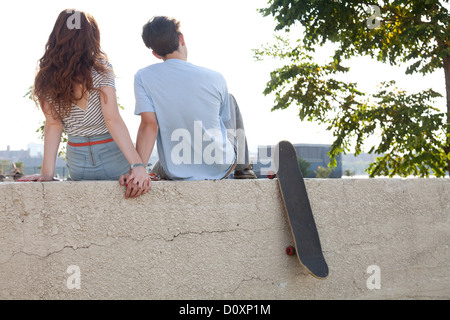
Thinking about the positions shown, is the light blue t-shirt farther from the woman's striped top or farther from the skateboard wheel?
the skateboard wheel

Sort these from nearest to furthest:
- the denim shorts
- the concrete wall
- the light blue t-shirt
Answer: the concrete wall, the denim shorts, the light blue t-shirt

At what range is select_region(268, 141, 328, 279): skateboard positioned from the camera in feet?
9.32

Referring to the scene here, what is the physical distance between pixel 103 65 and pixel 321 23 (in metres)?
7.38

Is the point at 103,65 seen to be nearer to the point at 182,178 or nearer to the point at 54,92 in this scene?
the point at 54,92

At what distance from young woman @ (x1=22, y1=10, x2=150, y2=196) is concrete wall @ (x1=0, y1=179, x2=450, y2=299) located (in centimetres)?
21

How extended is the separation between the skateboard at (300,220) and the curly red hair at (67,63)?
1.22 metres

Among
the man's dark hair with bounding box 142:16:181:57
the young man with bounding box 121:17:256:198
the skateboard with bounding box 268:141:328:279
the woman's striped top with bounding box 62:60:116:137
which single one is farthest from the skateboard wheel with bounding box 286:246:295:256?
the man's dark hair with bounding box 142:16:181:57

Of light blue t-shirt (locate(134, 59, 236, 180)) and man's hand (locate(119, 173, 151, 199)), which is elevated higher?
light blue t-shirt (locate(134, 59, 236, 180))

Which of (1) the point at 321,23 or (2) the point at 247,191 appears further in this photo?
(1) the point at 321,23

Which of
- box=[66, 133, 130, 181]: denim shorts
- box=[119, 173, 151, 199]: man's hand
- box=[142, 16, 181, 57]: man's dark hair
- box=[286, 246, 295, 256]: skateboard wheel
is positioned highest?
box=[142, 16, 181, 57]: man's dark hair

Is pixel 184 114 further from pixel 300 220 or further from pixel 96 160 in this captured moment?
pixel 300 220

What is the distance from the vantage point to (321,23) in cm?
918

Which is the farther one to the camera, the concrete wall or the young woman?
the young woman
